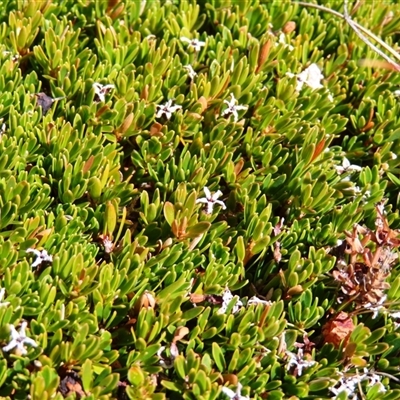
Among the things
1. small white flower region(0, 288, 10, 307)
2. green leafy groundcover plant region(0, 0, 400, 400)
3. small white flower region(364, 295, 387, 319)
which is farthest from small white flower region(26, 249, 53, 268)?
small white flower region(364, 295, 387, 319)

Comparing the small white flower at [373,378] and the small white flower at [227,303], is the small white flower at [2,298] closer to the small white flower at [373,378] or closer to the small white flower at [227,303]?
the small white flower at [227,303]

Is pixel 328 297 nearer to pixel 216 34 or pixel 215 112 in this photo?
pixel 215 112

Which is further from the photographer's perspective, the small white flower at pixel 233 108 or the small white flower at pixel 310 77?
the small white flower at pixel 310 77

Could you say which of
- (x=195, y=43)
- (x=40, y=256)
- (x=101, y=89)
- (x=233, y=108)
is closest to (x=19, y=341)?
(x=40, y=256)

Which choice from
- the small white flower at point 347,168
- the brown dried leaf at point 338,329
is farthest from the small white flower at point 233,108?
the brown dried leaf at point 338,329

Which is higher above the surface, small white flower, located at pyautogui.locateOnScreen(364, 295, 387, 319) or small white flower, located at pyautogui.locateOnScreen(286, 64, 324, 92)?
small white flower, located at pyautogui.locateOnScreen(286, 64, 324, 92)

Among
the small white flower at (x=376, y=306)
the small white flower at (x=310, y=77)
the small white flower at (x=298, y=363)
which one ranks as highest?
the small white flower at (x=310, y=77)

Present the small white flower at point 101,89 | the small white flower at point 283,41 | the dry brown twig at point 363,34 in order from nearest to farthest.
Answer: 1. the small white flower at point 101,89
2. the dry brown twig at point 363,34
3. the small white flower at point 283,41

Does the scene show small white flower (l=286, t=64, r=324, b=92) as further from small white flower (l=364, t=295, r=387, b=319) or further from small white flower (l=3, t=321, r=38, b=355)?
small white flower (l=3, t=321, r=38, b=355)
